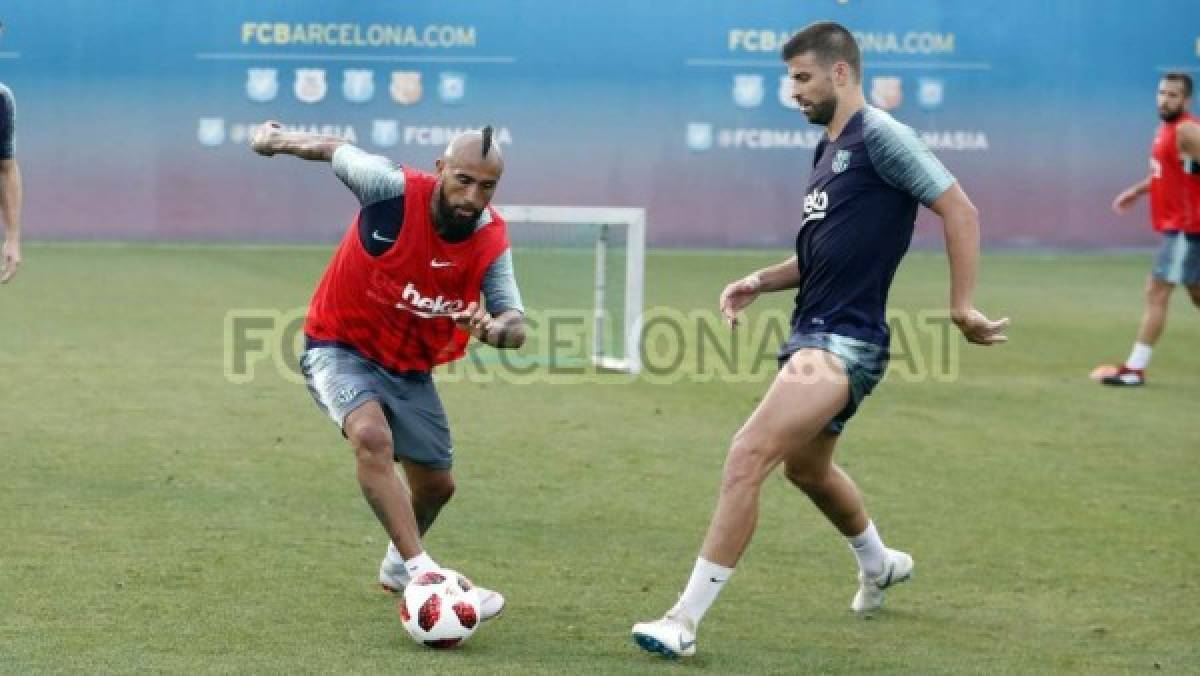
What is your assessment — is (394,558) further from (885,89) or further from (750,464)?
(885,89)

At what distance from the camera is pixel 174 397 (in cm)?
1205

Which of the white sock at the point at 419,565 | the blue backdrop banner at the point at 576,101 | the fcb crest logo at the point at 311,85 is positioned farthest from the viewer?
the fcb crest logo at the point at 311,85

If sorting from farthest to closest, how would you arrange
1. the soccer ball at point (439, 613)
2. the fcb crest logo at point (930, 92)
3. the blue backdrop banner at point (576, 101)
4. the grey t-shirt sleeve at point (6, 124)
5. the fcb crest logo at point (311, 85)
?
the fcb crest logo at point (930, 92) < the fcb crest logo at point (311, 85) < the blue backdrop banner at point (576, 101) < the grey t-shirt sleeve at point (6, 124) < the soccer ball at point (439, 613)

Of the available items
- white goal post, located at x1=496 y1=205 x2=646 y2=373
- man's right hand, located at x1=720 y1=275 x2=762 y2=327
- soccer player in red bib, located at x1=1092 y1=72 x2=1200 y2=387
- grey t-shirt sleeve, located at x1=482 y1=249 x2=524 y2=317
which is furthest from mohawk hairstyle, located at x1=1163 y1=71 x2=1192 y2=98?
grey t-shirt sleeve, located at x1=482 y1=249 x2=524 y2=317

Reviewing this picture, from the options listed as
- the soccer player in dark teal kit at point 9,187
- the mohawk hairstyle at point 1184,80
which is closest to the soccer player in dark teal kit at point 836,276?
the soccer player in dark teal kit at point 9,187

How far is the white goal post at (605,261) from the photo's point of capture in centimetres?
1311

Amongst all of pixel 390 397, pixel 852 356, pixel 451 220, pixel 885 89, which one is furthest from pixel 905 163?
pixel 885 89

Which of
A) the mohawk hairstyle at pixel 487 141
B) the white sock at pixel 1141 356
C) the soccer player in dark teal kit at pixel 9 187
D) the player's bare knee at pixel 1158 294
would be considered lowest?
the white sock at pixel 1141 356

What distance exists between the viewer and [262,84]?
22891mm

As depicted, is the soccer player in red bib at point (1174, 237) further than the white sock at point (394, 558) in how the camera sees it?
Yes

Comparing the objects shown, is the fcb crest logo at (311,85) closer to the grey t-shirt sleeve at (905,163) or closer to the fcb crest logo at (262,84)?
the fcb crest logo at (262,84)

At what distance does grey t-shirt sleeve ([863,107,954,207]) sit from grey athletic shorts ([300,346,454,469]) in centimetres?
179

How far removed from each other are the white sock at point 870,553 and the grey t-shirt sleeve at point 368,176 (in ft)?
6.73

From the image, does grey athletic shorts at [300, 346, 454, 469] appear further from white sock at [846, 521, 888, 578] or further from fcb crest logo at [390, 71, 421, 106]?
fcb crest logo at [390, 71, 421, 106]
